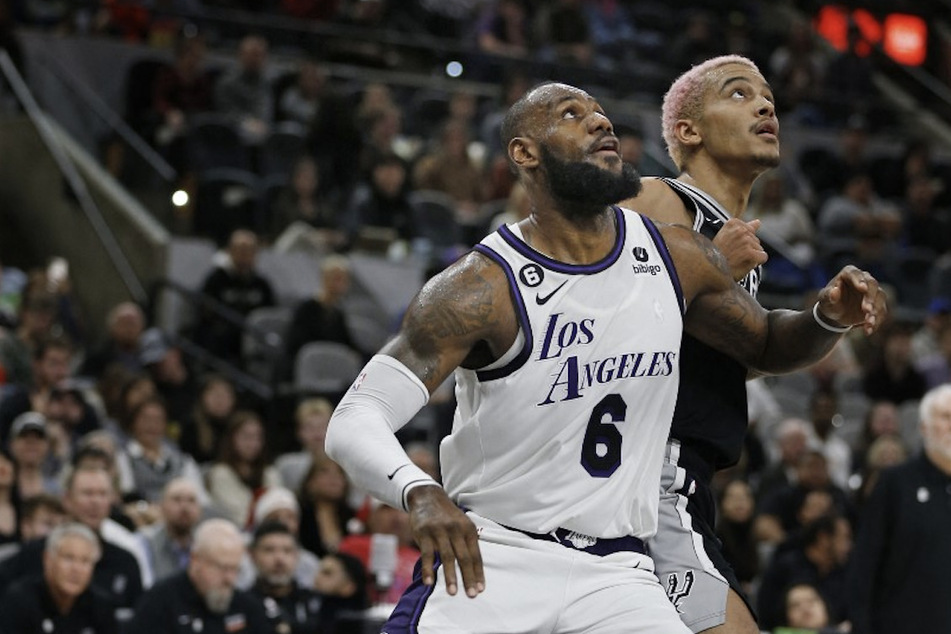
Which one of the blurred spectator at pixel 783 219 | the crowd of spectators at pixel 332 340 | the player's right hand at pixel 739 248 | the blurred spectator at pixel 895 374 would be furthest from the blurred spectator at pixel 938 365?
the player's right hand at pixel 739 248

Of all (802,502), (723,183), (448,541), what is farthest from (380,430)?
(802,502)

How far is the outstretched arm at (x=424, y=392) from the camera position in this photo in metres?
4.21

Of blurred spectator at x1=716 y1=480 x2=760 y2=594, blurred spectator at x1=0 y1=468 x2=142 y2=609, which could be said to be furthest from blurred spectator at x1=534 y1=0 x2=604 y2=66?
blurred spectator at x1=0 y1=468 x2=142 y2=609

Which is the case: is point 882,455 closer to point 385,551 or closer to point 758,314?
point 385,551

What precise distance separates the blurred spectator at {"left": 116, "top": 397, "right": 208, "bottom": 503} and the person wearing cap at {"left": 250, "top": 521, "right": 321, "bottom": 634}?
1.31 m

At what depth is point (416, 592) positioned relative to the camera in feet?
15.4

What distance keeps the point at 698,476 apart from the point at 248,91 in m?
11.6

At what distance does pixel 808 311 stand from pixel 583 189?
0.87 m

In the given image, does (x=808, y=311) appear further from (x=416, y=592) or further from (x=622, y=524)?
(x=416, y=592)

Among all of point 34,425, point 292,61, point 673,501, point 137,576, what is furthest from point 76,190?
point 673,501

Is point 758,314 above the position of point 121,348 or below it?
below

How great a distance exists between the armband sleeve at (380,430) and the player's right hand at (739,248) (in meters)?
1.17

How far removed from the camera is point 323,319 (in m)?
13.3

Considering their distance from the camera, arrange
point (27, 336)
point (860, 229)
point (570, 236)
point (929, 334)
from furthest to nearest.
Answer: point (860, 229), point (929, 334), point (27, 336), point (570, 236)
